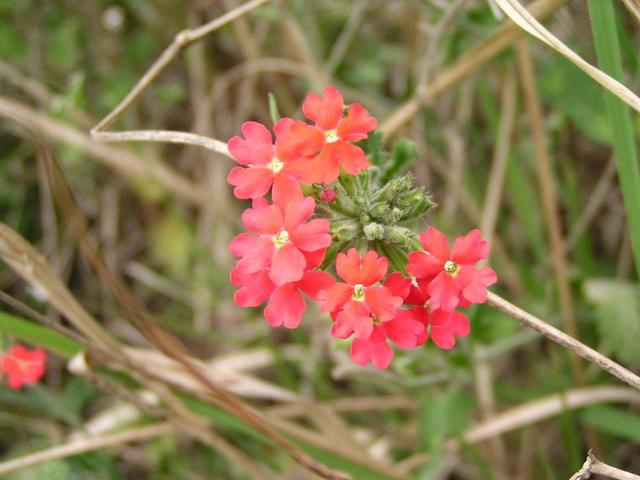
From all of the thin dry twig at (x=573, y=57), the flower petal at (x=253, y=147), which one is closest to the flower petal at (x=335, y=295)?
the flower petal at (x=253, y=147)

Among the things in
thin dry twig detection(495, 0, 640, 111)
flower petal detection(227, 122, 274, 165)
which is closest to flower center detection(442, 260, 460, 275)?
flower petal detection(227, 122, 274, 165)

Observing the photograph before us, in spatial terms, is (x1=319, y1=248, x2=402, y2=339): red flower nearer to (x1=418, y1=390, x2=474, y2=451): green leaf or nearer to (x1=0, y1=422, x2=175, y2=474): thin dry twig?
(x1=418, y1=390, x2=474, y2=451): green leaf

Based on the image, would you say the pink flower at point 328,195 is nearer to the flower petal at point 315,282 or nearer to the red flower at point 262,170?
the red flower at point 262,170

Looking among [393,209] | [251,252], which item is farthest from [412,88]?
[251,252]

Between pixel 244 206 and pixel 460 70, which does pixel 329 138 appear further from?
pixel 244 206

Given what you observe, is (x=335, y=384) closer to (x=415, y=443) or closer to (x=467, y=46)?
(x=415, y=443)

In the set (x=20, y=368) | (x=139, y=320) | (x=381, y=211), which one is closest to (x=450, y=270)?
(x=381, y=211)

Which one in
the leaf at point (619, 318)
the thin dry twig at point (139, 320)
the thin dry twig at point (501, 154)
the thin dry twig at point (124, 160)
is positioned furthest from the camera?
the thin dry twig at point (124, 160)
